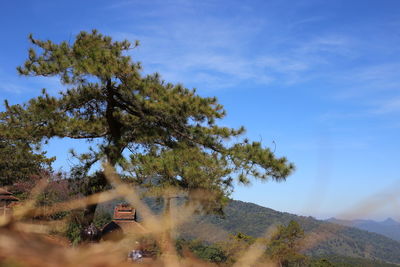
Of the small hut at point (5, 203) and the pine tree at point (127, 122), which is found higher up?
the pine tree at point (127, 122)

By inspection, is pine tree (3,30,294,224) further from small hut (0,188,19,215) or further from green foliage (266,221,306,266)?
small hut (0,188,19,215)

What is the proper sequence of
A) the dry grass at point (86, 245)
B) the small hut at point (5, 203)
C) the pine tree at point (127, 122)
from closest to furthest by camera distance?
1. the dry grass at point (86, 245)
2. the small hut at point (5, 203)
3. the pine tree at point (127, 122)

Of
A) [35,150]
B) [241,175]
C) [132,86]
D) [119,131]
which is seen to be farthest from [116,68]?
[241,175]

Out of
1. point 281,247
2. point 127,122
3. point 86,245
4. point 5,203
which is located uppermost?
point 127,122

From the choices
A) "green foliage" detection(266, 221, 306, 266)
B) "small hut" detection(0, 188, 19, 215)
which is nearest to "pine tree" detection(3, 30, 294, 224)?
"green foliage" detection(266, 221, 306, 266)

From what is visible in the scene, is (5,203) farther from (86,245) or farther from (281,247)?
(281,247)

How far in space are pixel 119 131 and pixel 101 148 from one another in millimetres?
730

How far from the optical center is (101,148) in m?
10.0

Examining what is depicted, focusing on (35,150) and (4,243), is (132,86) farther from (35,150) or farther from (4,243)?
(4,243)

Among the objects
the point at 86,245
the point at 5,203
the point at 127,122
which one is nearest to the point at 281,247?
the point at 127,122

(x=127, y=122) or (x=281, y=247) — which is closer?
(x=127, y=122)

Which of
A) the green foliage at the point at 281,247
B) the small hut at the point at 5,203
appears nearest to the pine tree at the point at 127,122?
the green foliage at the point at 281,247

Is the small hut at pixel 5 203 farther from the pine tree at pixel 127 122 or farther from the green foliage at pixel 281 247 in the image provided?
the pine tree at pixel 127 122

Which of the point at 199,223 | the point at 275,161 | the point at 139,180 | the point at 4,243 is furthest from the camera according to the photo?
the point at 275,161
